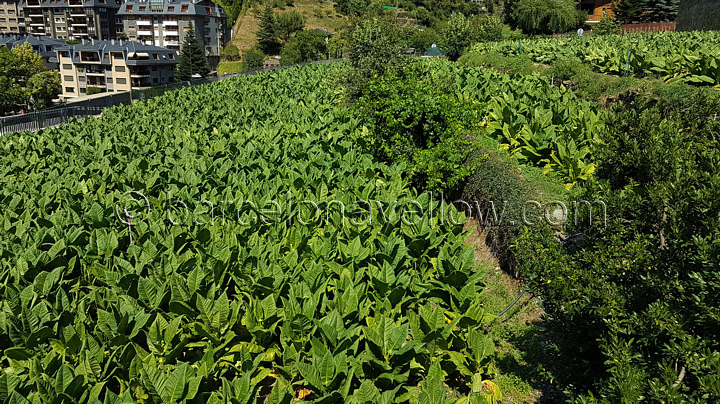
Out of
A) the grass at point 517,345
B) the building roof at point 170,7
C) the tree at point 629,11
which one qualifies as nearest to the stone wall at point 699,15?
the tree at point 629,11

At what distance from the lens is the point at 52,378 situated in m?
5.01

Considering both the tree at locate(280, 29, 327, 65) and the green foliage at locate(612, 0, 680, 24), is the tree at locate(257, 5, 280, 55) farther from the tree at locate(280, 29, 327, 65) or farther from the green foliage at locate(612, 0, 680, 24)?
the green foliage at locate(612, 0, 680, 24)

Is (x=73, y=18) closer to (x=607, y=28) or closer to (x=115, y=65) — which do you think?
(x=115, y=65)

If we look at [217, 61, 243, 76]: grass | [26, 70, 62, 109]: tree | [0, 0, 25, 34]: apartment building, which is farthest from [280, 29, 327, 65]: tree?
[0, 0, 25, 34]: apartment building

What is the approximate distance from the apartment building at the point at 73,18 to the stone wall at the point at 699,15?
95.6 m

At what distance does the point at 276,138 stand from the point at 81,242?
665 centimetres

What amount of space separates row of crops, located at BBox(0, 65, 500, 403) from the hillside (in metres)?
93.3

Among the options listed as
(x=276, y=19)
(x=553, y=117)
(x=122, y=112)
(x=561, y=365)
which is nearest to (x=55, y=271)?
(x=561, y=365)

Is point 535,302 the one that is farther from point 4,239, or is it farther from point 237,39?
point 237,39

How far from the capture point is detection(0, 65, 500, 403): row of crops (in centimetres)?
530

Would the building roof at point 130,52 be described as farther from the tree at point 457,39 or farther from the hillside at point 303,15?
the tree at point 457,39

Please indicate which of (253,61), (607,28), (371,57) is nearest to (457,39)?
(607,28)

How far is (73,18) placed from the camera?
335 feet

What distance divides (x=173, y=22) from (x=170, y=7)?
7.82 ft
